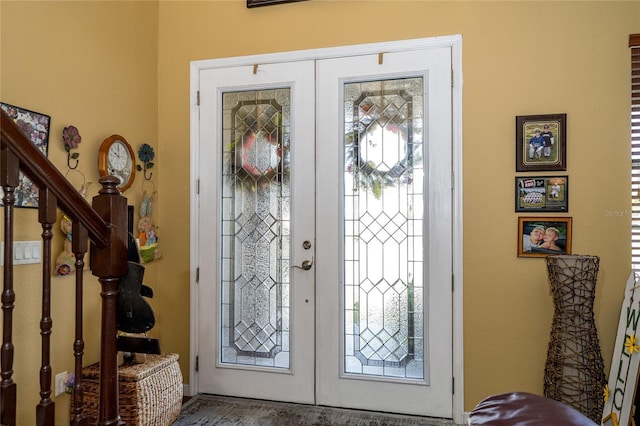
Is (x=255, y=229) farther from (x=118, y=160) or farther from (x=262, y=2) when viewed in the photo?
(x=262, y=2)

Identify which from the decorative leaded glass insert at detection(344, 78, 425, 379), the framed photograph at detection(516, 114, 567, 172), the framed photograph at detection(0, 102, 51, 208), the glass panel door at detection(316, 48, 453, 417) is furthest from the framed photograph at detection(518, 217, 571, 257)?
the framed photograph at detection(0, 102, 51, 208)

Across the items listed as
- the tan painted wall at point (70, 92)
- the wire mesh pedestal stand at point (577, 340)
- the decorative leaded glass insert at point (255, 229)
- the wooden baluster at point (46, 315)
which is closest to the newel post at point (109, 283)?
the wooden baluster at point (46, 315)

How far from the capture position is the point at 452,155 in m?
2.57

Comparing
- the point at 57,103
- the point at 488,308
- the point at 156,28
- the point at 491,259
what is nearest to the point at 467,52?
the point at 491,259

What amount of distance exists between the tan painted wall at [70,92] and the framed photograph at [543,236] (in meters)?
2.46

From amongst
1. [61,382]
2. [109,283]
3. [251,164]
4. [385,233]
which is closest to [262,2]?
→ [251,164]

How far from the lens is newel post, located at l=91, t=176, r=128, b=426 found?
1.50 m

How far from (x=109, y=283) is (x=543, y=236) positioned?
89.6 inches

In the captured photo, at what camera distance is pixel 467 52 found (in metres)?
2.56

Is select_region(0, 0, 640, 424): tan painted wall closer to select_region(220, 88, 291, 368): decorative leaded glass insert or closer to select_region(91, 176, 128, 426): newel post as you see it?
select_region(220, 88, 291, 368): decorative leaded glass insert

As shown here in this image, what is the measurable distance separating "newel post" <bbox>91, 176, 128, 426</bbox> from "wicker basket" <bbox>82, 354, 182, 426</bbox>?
678mm

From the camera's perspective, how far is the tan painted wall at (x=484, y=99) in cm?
226

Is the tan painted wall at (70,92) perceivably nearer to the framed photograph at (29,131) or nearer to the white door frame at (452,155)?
the framed photograph at (29,131)

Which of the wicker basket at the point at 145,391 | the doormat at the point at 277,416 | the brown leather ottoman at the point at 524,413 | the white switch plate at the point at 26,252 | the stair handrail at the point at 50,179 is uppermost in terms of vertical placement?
the stair handrail at the point at 50,179
